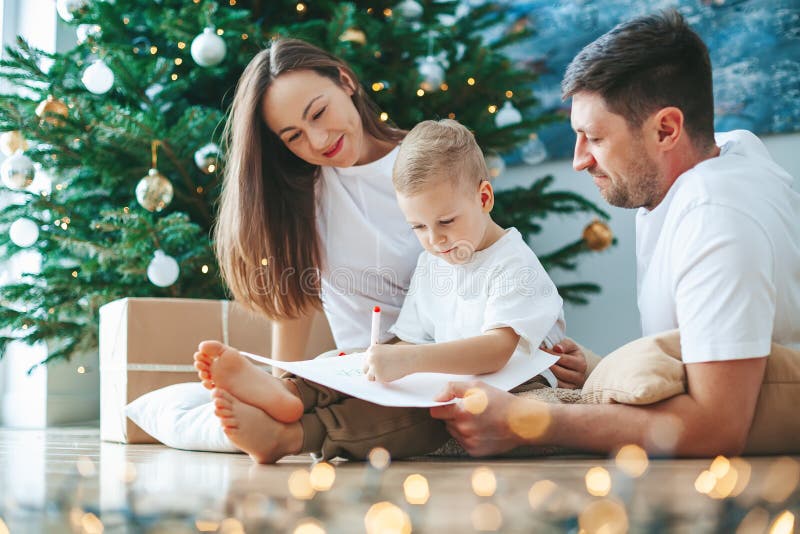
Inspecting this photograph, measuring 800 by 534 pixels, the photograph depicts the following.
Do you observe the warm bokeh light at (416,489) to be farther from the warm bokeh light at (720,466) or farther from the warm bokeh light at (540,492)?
the warm bokeh light at (720,466)

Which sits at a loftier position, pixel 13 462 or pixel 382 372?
pixel 382 372

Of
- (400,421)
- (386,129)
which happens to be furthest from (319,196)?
(400,421)

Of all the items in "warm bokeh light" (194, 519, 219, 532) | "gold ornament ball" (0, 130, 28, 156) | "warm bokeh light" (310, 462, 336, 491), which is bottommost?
"warm bokeh light" (310, 462, 336, 491)

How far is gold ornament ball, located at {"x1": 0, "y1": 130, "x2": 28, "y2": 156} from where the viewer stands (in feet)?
6.41

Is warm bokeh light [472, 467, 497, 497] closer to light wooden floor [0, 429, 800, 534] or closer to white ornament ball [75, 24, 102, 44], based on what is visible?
light wooden floor [0, 429, 800, 534]

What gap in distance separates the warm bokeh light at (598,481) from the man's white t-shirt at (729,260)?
22 cm

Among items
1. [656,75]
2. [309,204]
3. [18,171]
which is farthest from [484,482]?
[18,171]

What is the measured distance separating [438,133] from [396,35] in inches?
36.7

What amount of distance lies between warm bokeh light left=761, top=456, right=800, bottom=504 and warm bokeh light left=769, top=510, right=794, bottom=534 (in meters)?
0.09

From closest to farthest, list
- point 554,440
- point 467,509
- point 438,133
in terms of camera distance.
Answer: point 467,509, point 554,440, point 438,133

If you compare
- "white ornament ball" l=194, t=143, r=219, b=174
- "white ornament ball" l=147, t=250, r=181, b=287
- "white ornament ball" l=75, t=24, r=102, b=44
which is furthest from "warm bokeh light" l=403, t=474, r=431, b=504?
"white ornament ball" l=75, t=24, r=102, b=44

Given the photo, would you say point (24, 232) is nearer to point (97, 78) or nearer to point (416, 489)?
point (97, 78)

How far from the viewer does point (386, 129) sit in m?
1.77

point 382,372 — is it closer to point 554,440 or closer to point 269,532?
point 554,440
